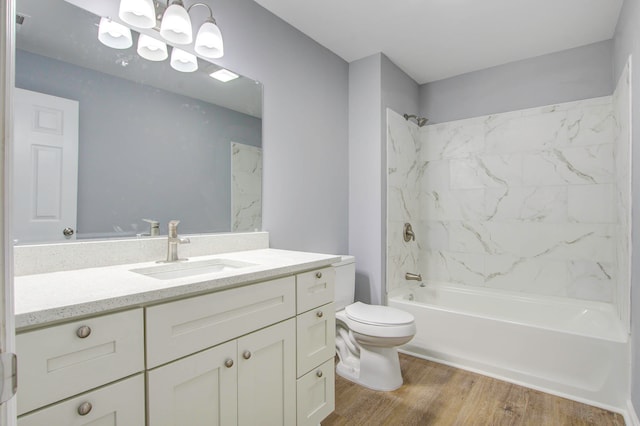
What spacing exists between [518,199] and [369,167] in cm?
132

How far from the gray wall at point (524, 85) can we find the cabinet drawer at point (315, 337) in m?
2.46

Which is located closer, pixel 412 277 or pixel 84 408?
pixel 84 408

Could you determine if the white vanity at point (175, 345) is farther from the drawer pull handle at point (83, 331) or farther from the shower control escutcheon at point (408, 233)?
the shower control escutcheon at point (408, 233)

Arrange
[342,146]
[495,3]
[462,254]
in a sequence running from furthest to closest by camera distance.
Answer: [462,254]
[342,146]
[495,3]

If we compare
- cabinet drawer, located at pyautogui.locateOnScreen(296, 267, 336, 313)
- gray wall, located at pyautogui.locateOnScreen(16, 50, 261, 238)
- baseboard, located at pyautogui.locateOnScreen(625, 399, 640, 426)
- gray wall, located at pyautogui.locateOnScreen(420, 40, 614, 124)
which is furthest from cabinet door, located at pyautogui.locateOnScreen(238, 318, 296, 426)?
gray wall, located at pyautogui.locateOnScreen(420, 40, 614, 124)

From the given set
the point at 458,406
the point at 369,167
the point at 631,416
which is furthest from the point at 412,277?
the point at 631,416

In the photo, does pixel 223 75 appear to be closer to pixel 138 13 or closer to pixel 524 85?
pixel 138 13

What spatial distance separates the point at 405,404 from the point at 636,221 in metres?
1.57

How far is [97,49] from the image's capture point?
138 cm

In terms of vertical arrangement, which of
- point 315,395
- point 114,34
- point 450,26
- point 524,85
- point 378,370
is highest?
point 450,26

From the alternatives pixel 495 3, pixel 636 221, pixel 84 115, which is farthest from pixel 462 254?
pixel 84 115

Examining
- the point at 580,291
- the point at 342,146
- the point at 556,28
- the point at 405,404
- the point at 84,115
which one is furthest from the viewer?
the point at 342,146

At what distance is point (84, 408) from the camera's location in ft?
2.61

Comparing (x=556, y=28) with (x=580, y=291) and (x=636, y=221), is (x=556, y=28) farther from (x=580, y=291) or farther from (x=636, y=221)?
(x=580, y=291)
